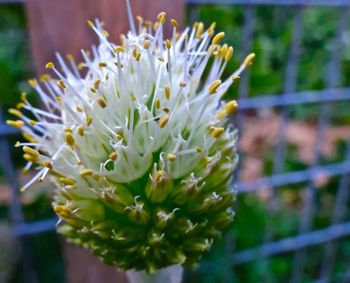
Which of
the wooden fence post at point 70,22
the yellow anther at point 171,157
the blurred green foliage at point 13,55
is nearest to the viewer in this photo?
the yellow anther at point 171,157

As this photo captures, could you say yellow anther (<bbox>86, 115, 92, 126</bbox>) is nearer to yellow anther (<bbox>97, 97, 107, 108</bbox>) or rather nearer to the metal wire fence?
yellow anther (<bbox>97, 97, 107, 108</bbox>)

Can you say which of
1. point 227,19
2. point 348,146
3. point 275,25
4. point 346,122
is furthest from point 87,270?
point 346,122

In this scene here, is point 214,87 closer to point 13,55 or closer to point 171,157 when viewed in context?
point 171,157

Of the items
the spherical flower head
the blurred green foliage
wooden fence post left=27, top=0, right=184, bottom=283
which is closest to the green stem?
the spherical flower head

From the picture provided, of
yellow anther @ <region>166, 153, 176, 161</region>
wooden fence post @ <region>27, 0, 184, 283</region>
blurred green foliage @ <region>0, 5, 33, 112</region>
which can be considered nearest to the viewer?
yellow anther @ <region>166, 153, 176, 161</region>

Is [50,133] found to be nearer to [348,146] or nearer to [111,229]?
[111,229]

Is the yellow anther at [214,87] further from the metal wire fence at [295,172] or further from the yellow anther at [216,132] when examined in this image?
the metal wire fence at [295,172]

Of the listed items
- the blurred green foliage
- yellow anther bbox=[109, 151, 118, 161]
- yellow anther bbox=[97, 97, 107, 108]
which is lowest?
the blurred green foliage

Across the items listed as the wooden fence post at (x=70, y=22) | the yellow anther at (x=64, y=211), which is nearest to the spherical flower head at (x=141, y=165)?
the yellow anther at (x=64, y=211)
